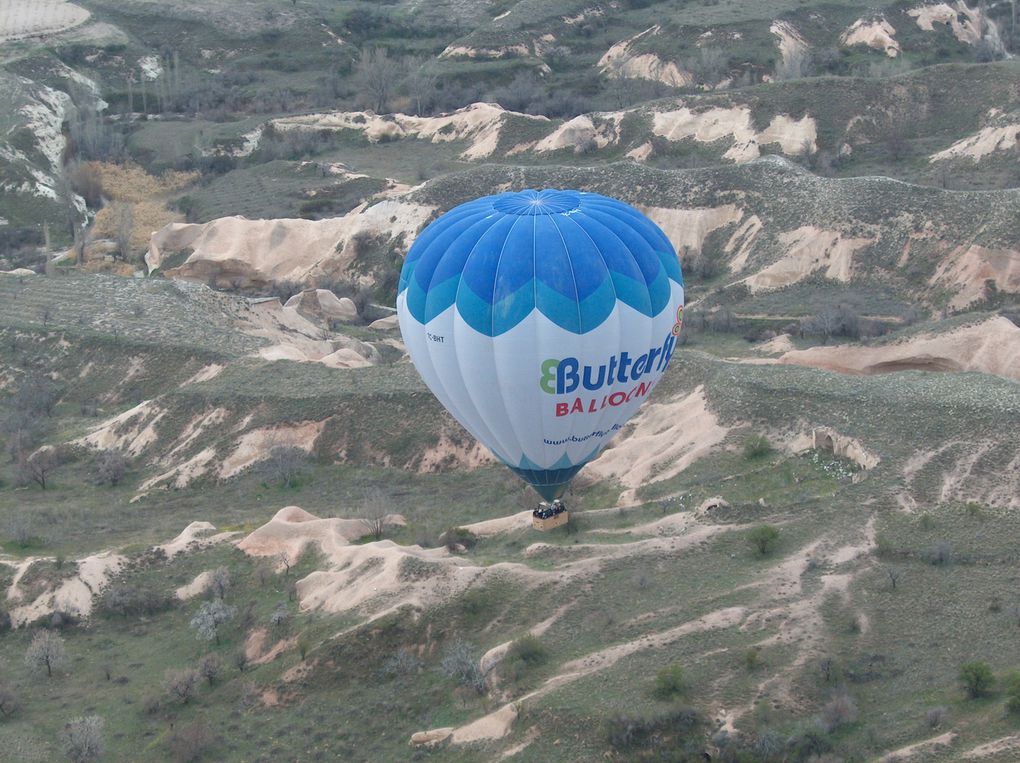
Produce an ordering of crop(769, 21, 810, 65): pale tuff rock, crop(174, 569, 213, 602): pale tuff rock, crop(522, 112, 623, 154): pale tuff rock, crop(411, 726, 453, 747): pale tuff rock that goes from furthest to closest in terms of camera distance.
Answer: crop(769, 21, 810, 65): pale tuff rock, crop(522, 112, 623, 154): pale tuff rock, crop(174, 569, 213, 602): pale tuff rock, crop(411, 726, 453, 747): pale tuff rock

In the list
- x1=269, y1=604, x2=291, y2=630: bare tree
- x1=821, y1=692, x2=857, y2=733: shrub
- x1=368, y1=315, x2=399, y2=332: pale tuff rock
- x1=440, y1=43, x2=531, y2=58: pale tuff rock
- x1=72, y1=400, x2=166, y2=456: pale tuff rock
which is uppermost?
x1=440, y1=43, x2=531, y2=58: pale tuff rock

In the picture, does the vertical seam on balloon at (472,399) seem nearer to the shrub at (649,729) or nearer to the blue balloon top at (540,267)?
the blue balloon top at (540,267)

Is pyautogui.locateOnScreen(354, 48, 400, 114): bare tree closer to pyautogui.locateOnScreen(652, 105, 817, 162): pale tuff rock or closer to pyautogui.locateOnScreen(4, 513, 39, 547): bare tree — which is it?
pyautogui.locateOnScreen(652, 105, 817, 162): pale tuff rock

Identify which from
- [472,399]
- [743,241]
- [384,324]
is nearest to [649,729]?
[472,399]

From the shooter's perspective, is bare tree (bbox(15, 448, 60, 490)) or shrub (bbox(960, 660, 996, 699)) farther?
bare tree (bbox(15, 448, 60, 490))

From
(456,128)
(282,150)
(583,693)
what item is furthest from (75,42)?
(583,693)

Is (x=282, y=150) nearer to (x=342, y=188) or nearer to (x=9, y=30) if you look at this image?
(x=342, y=188)

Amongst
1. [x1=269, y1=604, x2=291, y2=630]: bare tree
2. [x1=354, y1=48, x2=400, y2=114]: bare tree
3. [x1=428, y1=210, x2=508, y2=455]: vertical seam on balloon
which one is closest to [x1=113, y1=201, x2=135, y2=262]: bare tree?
[x1=354, y1=48, x2=400, y2=114]: bare tree
